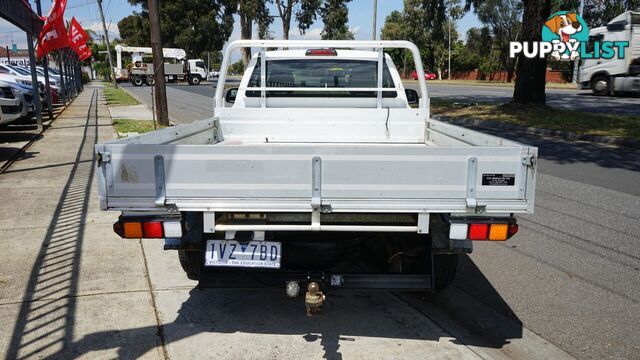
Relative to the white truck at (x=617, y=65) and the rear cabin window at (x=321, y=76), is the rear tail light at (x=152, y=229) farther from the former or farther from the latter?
the white truck at (x=617, y=65)

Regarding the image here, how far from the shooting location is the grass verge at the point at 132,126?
1445 cm

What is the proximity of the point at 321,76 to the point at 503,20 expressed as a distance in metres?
57.3

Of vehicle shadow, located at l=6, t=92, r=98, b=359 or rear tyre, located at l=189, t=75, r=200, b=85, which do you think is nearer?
vehicle shadow, located at l=6, t=92, r=98, b=359

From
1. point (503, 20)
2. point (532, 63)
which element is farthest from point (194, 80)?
point (532, 63)

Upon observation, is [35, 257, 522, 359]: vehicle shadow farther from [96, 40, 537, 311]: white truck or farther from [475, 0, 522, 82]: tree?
[475, 0, 522, 82]: tree

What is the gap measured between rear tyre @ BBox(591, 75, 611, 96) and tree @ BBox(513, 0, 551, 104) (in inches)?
461

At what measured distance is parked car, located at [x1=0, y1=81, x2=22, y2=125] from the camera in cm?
1252

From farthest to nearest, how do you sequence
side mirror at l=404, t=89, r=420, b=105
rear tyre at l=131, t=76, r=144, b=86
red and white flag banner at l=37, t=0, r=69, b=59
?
rear tyre at l=131, t=76, r=144, b=86 → red and white flag banner at l=37, t=0, r=69, b=59 → side mirror at l=404, t=89, r=420, b=105

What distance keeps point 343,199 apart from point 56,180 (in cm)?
689

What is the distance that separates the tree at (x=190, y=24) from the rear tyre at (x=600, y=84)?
4451 centimetres

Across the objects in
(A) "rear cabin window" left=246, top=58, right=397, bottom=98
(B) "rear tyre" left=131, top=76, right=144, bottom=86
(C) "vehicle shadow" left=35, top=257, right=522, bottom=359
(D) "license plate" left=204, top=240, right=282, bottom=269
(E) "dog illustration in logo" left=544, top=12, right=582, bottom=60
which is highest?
(E) "dog illustration in logo" left=544, top=12, right=582, bottom=60

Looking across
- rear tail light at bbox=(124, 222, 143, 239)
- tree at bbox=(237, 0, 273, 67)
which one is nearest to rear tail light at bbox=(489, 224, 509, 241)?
rear tail light at bbox=(124, 222, 143, 239)

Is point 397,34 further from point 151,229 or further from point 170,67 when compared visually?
point 151,229

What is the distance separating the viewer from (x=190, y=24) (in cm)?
6550
